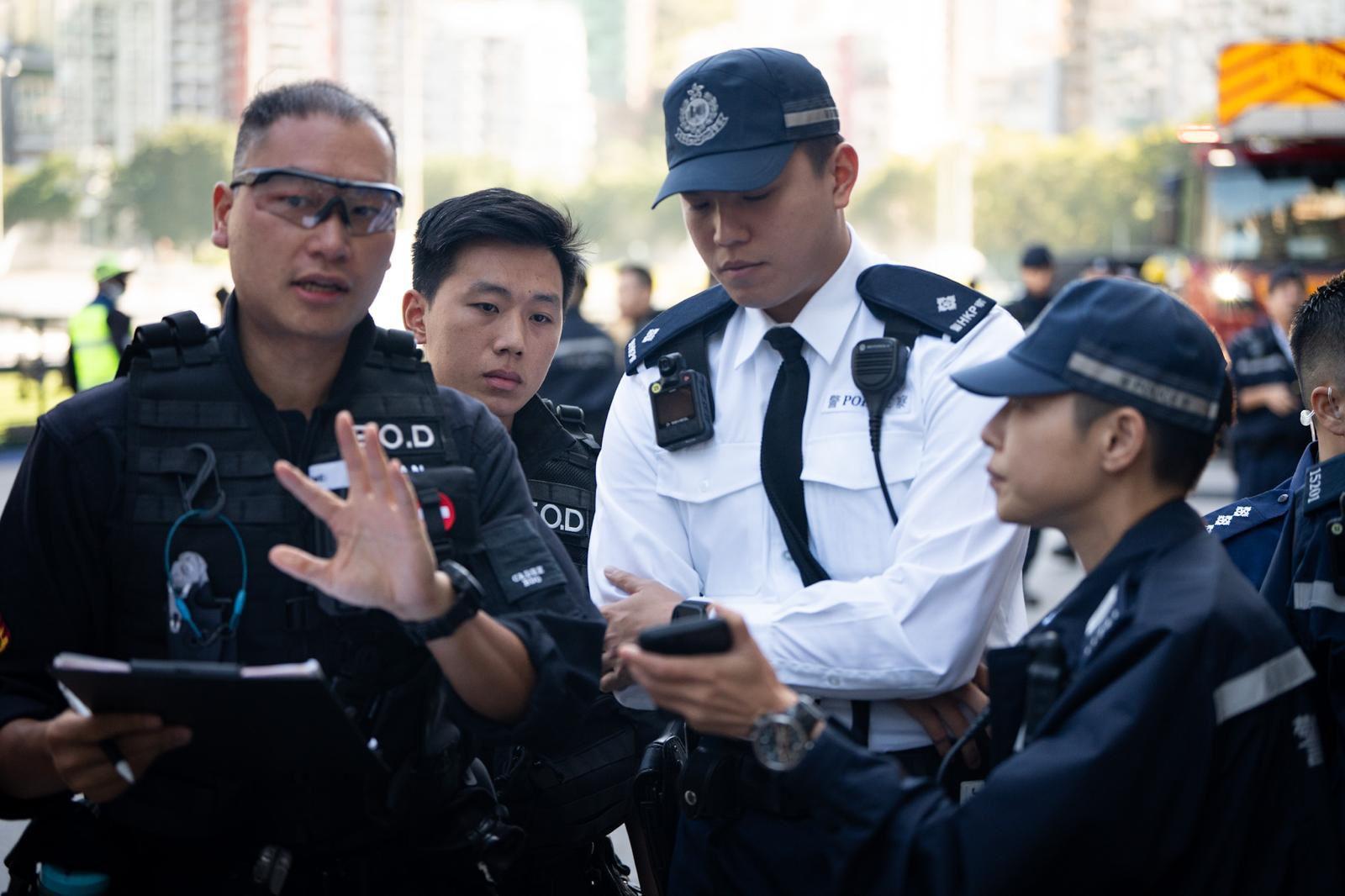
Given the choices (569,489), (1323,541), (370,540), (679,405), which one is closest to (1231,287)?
(569,489)

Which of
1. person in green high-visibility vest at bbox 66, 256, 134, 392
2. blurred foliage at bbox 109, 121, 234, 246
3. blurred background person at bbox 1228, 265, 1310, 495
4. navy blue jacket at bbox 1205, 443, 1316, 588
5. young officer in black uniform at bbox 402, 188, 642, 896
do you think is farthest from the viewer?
blurred foliage at bbox 109, 121, 234, 246

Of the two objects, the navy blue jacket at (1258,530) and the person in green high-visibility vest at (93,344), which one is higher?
the navy blue jacket at (1258,530)

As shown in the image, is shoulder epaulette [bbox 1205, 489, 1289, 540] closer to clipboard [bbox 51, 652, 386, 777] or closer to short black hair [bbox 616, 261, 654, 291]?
clipboard [bbox 51, 652, 386, 777]

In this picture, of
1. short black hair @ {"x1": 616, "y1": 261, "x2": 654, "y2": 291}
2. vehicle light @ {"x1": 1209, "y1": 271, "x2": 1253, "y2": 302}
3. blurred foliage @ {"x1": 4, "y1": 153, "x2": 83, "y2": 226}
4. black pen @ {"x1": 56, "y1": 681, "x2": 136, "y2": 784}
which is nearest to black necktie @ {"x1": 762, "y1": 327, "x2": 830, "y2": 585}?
black pen @ {"x1": 56, "y1": 681, "x2": 136, "y2": 784}

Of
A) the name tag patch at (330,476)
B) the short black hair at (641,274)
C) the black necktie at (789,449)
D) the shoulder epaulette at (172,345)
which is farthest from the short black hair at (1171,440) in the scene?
the short black hair at (641,274)

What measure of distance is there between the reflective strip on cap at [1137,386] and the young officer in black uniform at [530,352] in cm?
152

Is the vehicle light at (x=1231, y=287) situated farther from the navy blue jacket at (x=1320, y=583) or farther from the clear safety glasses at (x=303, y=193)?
the clear safety glasses at (x=303, y=193)

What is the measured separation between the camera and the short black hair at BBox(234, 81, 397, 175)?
2518 millimetres

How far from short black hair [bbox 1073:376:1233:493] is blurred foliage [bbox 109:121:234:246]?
72.6 metres

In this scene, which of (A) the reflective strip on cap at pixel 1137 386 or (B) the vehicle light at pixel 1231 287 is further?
(B) the vehicle light at pixel 1231 287

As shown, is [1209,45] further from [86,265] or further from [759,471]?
[759,471]

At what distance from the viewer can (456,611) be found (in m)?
2.24

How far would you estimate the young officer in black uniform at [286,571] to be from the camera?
226cm

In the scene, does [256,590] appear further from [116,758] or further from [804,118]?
[804,118]
